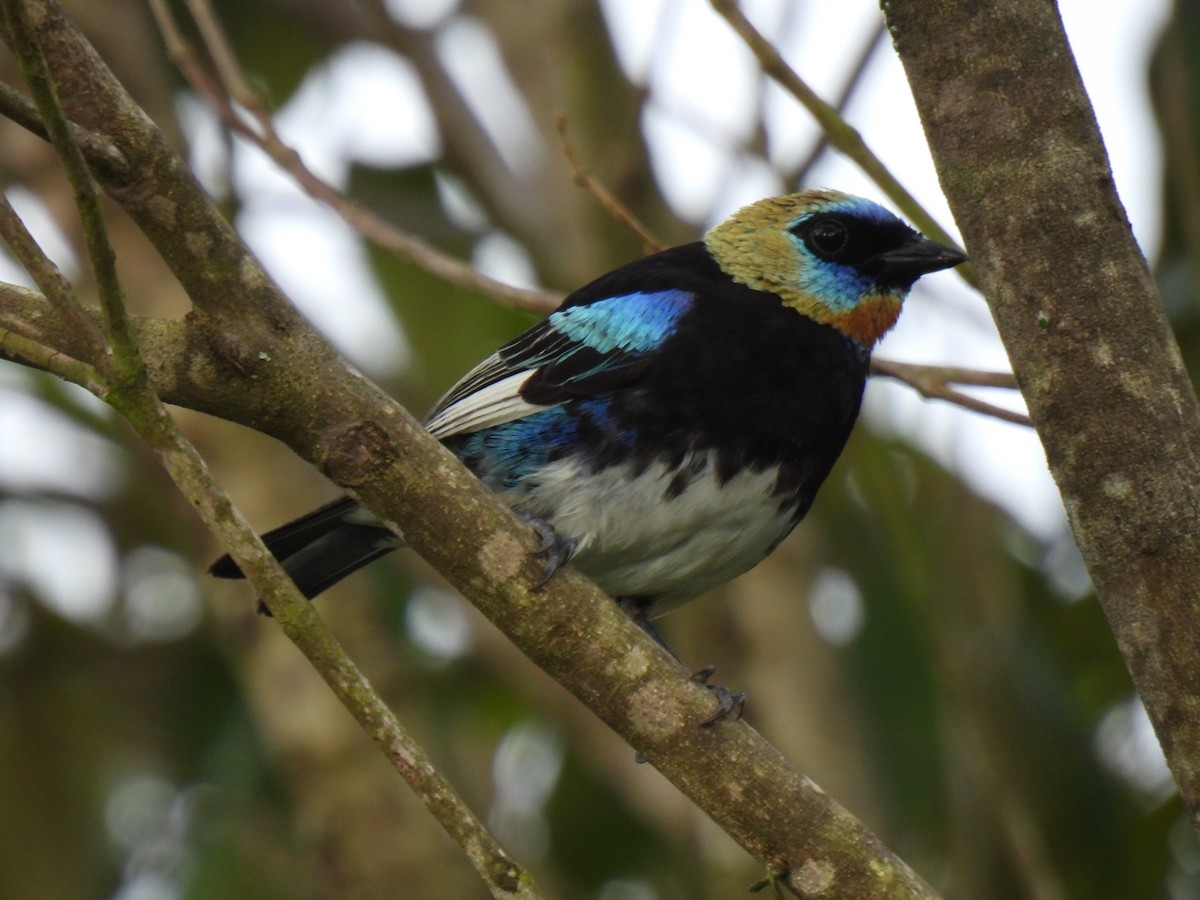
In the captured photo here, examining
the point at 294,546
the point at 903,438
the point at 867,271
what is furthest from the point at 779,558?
the point at 294,546

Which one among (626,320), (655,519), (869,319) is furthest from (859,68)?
(655,519)

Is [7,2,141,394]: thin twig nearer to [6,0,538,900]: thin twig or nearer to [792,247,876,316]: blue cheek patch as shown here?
[6,0,538,900]: thin twig

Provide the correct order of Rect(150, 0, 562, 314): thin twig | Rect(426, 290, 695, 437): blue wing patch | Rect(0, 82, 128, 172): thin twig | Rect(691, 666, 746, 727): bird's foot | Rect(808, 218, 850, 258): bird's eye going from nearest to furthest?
Rect(0, 82, 128, 172): thin twig
Rect(691, 666, 746, 727): bird's foot
Rect(426, 290, 695, 437): blue wing patch
Rect(150, 0, 562, 314): thin twig
Rect(808, 218, 850, 258): bird's eye

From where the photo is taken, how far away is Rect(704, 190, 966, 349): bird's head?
4305 millimetres

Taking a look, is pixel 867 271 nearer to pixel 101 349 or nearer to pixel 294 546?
pixel 294 546

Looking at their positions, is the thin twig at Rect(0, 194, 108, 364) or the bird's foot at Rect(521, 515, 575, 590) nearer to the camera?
the thin twig at Rect(0, 194, 108, 364)

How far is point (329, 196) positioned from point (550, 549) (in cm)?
167

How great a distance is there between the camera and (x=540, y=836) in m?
6.00

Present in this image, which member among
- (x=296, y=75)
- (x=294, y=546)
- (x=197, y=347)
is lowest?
(x=294, y=546)

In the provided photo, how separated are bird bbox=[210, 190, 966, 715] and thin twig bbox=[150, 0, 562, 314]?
18cm

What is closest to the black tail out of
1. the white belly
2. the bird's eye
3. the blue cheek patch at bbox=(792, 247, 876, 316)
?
the white belly

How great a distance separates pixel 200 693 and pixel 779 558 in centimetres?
262

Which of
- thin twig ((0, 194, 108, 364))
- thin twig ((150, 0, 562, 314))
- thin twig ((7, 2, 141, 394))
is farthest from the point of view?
thin twig ((150, 0, 562, 314))

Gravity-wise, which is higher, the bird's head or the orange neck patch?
the bird's head
